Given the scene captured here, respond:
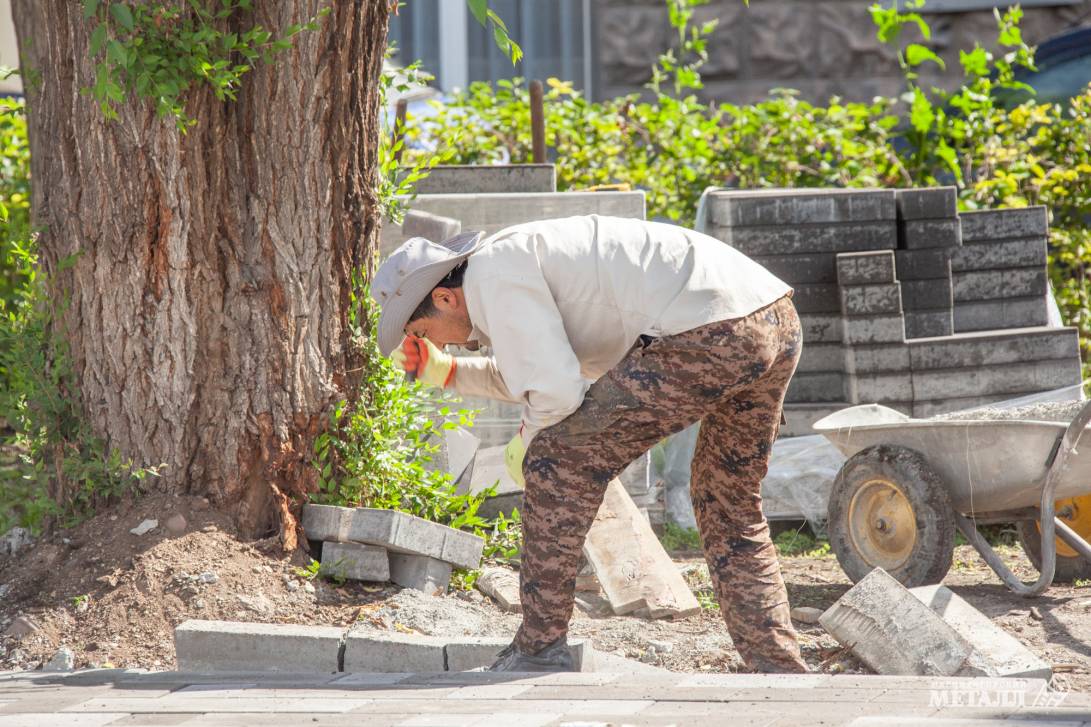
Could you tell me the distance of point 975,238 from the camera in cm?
621

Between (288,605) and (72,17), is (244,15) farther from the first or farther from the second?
(288,605)

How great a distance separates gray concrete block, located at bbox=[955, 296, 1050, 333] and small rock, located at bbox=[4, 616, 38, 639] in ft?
14.3

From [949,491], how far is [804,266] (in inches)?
64.4

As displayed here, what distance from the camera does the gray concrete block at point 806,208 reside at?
19.8 ft

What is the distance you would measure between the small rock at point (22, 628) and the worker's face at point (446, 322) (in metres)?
1.50

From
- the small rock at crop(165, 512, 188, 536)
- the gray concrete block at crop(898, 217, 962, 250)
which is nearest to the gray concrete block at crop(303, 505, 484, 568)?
the small rock at crop(165, 512, 188, 536)

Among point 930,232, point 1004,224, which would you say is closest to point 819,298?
point 930,232

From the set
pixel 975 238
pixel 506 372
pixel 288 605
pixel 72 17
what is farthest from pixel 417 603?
pixel 975 238

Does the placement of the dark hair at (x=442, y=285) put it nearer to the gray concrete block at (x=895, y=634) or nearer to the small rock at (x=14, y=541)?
the gray concrete block at (x=895, y=634)

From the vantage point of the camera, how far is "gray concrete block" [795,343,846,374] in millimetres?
6027

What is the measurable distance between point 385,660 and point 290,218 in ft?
4.89

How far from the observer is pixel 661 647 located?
161 inches

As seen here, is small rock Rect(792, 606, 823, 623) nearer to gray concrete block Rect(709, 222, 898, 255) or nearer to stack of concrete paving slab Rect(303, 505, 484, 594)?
stack of concrete paving slab Rect(303, 505, 484, 594)

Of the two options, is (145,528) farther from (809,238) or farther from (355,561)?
(809,238)
